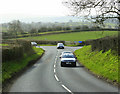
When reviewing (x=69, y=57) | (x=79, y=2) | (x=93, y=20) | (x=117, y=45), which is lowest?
(x=69, y=57)

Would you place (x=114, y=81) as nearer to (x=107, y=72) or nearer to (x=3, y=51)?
(x=107, y=72)

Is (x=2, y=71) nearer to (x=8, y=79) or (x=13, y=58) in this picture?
(x=8, y=79)

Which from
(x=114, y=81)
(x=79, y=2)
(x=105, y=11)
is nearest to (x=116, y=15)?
(x=105, y=11)

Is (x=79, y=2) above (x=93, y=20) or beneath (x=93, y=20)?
above

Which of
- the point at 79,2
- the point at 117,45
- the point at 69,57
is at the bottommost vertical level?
the point at 69,57

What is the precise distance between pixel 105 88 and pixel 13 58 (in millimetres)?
14161

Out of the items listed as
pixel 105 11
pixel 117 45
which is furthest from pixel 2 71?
pixel 117 45

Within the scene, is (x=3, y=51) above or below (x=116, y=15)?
below

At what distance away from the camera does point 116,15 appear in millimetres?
13672

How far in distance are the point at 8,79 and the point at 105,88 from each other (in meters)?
7.78

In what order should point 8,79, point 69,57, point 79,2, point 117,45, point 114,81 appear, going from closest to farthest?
point 79,2, point 114,81, point 8,79, point 117,45, point 69,57

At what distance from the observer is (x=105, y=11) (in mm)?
13391

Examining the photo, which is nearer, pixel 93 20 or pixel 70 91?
pixel 70 91

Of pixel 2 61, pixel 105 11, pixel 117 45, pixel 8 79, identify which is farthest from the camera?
pixel 117 45
